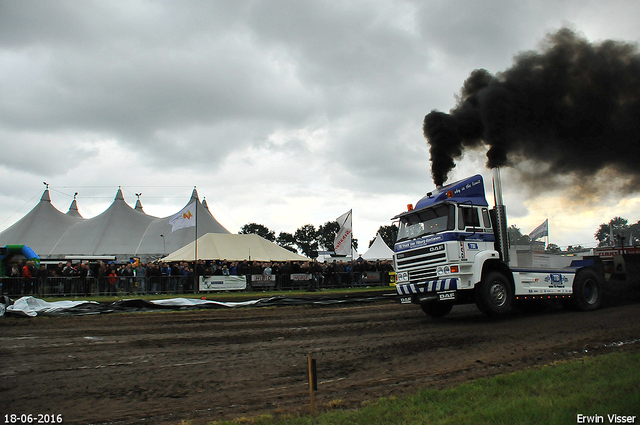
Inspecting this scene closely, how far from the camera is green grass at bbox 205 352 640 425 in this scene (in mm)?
4137

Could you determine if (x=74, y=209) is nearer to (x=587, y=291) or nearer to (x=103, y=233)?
(x=103, y=233)

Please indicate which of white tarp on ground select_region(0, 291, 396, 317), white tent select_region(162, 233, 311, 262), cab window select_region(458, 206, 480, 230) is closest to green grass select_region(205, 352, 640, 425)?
cab window select_region(458, 206, 480, 230)

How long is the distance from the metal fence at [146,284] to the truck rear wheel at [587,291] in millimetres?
13932

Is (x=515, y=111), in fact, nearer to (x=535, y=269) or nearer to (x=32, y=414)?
(x=535, y=269)

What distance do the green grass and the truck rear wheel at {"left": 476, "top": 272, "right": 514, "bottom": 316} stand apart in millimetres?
4704

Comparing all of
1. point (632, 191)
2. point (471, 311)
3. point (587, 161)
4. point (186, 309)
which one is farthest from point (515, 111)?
point (186, 309)

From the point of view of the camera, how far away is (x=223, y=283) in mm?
22844

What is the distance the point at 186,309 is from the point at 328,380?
1045 centimetres

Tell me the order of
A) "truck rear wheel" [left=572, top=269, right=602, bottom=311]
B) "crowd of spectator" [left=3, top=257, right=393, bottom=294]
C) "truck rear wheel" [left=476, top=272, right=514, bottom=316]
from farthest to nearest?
"crowd of spectator" [left=3, top=257, right=393, bottom=294] < "truck rear wheel" [left=572, top=269, right=602, bottom=311] < "truck rear wheel" [left=476, top=272, right=514, bottom=316]

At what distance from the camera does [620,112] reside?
46.6 ft

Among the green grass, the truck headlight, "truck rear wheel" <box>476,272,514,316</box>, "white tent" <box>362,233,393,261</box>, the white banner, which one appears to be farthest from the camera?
"white tent" <box>362,233,393,261</box>

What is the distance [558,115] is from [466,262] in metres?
7.51

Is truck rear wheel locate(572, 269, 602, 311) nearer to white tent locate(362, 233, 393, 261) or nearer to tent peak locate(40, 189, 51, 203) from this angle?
white tent locate(362, 233, 393, 261)

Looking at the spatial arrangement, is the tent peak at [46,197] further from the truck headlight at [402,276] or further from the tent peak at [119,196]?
the truck headlight at [402,276]
